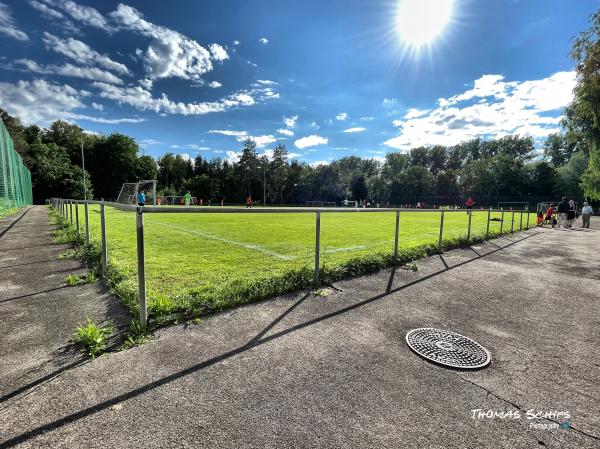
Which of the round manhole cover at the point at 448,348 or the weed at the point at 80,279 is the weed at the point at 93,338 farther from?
the round manhole cover at the point at 448,348

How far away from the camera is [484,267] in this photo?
21.6 feet

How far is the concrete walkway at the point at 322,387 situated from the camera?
6.07 ft

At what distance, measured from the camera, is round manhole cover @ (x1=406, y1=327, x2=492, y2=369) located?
272 cm

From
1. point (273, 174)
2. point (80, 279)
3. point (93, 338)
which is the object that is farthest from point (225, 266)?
point (273, 174)

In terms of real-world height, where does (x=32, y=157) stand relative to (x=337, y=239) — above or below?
above

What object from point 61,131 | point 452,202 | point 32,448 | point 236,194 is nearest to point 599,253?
point 32,448

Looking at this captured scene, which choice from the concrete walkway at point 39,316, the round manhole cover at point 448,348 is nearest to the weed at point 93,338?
the concrete walkway at point 39,316

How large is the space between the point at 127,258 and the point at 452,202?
73.1 meters

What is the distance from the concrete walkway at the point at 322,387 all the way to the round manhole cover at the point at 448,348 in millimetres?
87

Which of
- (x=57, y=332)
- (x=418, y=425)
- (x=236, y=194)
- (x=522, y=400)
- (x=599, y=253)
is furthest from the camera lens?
(x=236, y=194)

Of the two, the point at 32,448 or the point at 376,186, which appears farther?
the point at 376,186

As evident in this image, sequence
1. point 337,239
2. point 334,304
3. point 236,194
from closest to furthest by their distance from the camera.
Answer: point 334,304 → point 337,239 → point 236,194

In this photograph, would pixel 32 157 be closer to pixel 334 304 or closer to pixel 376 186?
pixel 334 304

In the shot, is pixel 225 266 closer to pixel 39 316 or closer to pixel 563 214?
pixel 39 316
